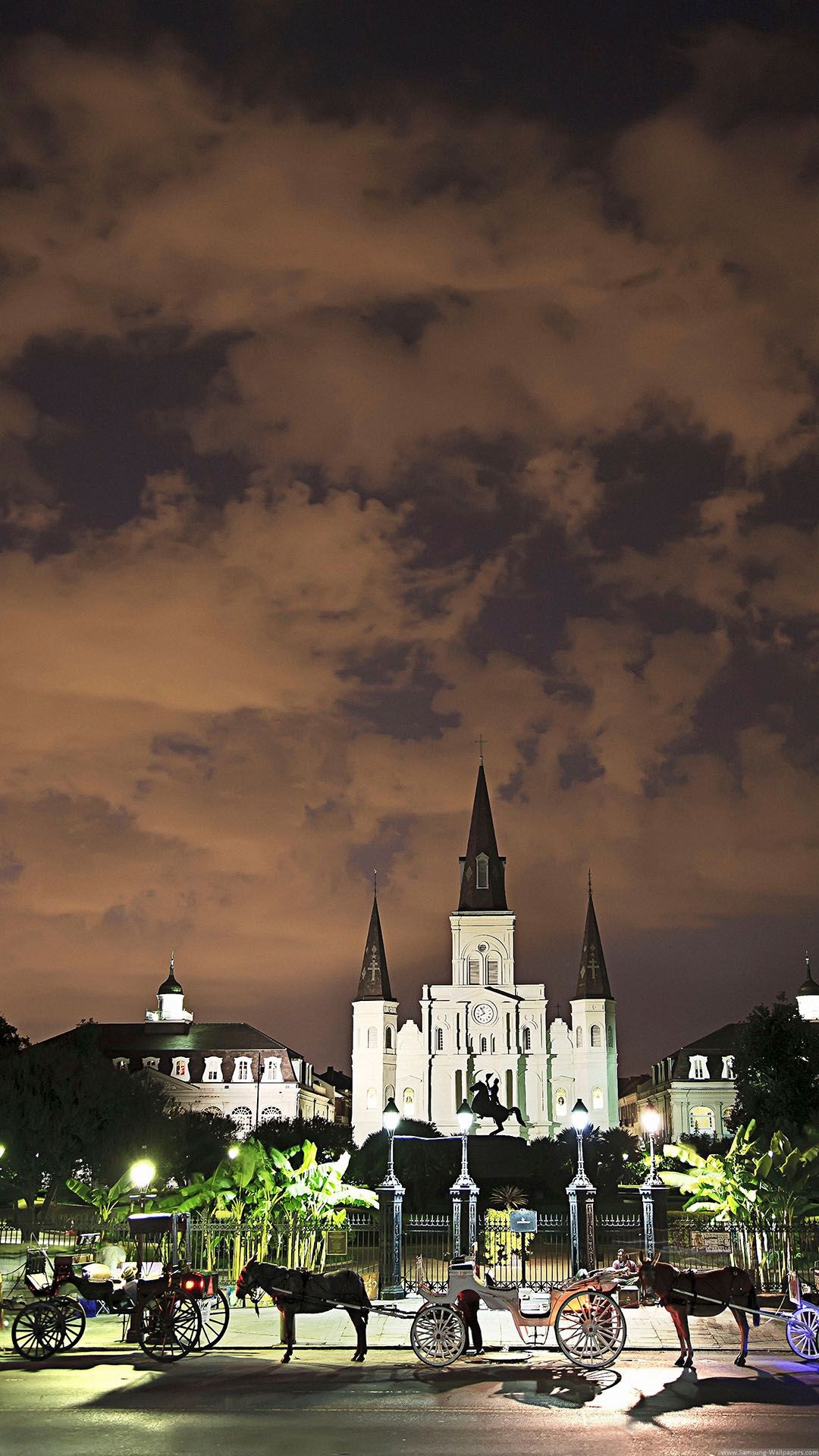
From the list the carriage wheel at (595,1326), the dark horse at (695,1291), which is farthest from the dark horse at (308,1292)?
the dark horse at (695,1291)

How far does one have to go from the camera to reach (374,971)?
350 feet

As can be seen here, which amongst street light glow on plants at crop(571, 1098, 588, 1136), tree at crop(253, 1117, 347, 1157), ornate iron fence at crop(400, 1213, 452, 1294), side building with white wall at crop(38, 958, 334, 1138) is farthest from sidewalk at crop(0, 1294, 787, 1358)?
side building with white wall at crop(38, 958, 334, 1138)

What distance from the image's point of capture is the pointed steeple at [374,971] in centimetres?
10544

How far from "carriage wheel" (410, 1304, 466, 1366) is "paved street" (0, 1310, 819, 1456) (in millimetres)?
253

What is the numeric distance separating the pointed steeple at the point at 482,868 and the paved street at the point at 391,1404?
3542 inches

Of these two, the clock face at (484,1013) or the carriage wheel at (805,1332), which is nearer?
the carriage wheel at (805,1332)

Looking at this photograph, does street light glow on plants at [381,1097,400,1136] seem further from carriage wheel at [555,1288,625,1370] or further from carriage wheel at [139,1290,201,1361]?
carriage wheel at [555,1288,625,1370]

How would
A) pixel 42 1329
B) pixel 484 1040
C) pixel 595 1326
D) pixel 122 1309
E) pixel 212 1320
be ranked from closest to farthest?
1. pixel 595 1326
2. pixel 42 1329
3. pixel 122 1309
4. pixel 212 1320
5. pixel 484 1040

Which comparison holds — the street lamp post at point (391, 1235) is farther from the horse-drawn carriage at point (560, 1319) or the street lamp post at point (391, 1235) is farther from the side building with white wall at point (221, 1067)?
the side building with white wall at point (221, 1067)

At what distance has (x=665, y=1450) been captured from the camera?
1192 cm

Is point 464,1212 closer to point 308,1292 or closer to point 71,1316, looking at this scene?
point 308,1292

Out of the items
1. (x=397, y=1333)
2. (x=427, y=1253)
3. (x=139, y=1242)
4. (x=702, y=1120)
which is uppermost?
(x=139, y=1242)

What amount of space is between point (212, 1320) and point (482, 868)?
302ft

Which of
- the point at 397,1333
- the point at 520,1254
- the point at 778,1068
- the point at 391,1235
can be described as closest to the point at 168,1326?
the point at 397,1333
